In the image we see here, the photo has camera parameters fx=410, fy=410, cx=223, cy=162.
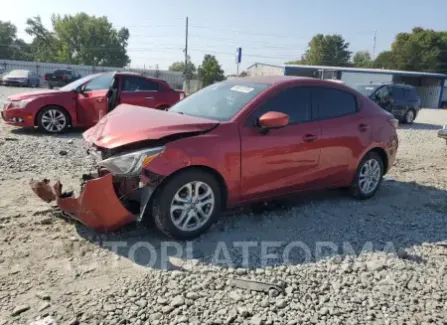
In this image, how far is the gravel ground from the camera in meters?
3.00

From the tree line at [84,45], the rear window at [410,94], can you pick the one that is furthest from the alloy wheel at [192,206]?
the tree line at [84,45]

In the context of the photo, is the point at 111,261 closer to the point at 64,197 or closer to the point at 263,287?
the point at 64,197

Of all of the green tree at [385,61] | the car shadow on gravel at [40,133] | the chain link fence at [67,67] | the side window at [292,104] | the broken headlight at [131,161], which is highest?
the green tree at [385,61]

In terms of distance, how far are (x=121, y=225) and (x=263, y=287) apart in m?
1.47

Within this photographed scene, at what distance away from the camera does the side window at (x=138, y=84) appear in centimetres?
1024

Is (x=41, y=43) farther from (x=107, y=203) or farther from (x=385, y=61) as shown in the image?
(x=107, y=203)

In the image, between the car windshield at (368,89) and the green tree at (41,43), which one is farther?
the green tree at (41,43)

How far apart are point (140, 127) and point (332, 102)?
2597 millimetres

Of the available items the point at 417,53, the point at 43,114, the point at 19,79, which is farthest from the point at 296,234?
the point at 417,53

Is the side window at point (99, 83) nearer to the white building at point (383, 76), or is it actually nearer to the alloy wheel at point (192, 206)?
the alloy wheel at point (192, 206)

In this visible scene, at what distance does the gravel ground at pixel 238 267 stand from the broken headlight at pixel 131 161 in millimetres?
720

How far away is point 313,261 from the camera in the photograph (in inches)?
152

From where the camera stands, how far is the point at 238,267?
144 inches

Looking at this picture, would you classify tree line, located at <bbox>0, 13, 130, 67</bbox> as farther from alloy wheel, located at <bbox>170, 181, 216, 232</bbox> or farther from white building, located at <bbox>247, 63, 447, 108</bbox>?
alloy wheel, located at <bbox>170, 181, 216, 232</bbox>
